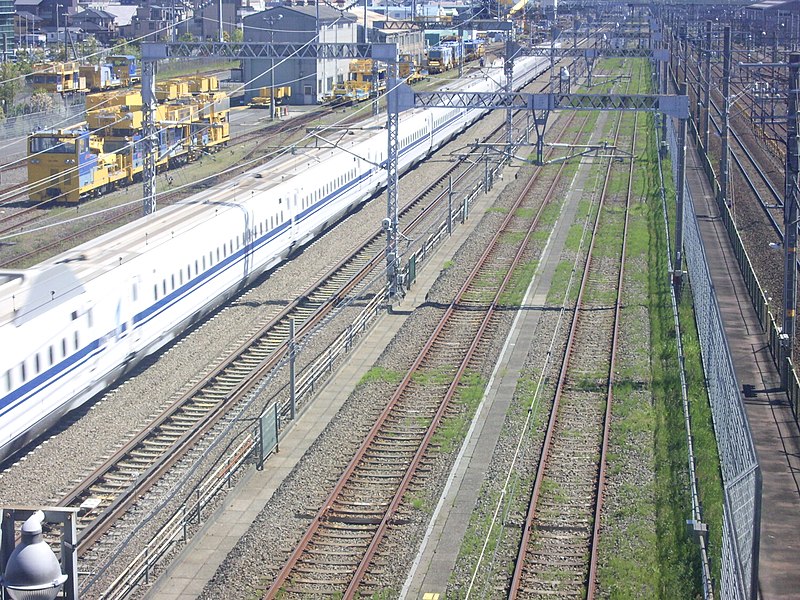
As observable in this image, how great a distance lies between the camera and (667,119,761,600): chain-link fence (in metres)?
11.6

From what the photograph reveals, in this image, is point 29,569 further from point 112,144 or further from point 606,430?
point 112,144

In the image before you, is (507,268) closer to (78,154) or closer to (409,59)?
(78,154)

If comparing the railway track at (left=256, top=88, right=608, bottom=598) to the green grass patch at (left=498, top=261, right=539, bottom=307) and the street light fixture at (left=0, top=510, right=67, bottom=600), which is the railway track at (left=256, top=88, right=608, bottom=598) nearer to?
the green grass patch at (left=498, top=261, right=539, bottom=307)

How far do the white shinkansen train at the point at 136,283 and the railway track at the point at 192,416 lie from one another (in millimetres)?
1277

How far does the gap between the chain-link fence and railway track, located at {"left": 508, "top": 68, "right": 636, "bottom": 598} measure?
1824 millimetres

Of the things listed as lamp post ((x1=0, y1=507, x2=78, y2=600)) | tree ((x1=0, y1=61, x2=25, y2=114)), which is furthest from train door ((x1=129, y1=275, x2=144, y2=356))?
tree ((x1=0, y1=61, x2=25, y2=114))

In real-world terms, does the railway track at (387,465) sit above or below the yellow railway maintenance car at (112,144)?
below

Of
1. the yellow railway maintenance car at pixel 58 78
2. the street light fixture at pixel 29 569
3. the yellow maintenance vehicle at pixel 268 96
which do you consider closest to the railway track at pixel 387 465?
the street light fixture at pixel 29 569

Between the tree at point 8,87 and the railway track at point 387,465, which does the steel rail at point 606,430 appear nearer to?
the railway track at point 387,465

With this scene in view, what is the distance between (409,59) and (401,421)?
65.6 meters

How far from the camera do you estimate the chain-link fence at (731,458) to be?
11570mm

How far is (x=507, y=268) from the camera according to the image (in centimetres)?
3312

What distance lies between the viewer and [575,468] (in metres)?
18.7


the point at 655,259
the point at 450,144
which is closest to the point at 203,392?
the point at 655,259
